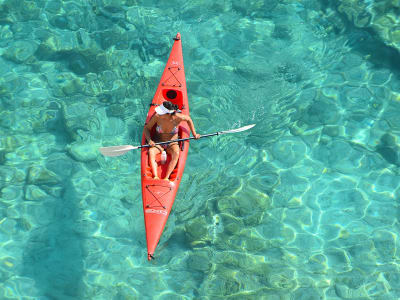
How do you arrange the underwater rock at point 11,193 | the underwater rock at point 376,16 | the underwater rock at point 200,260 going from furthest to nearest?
the underwater rock at point 376,16
the underwater rock at point 11,193
the underwater rock at point 200,260

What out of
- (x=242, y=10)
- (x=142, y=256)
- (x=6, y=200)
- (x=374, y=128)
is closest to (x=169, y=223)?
(x=142, y=256)

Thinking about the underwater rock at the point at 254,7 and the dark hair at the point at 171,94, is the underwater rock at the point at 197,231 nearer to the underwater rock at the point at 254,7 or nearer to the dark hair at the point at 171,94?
the dark hair at the point at 171,94

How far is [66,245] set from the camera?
23.6 ft

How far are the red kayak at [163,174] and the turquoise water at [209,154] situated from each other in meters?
0.55

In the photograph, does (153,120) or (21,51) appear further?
(21,51)

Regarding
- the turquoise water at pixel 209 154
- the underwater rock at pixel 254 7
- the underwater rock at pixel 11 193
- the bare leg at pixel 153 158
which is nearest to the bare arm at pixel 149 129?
the bare leg at pixel 153 158

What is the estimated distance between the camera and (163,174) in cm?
714

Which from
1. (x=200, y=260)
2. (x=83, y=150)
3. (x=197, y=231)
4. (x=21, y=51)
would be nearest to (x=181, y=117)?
(x=197, y=231)

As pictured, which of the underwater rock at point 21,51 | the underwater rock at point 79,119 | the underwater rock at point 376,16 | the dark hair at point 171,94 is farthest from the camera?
the underwater rock at point 21,51

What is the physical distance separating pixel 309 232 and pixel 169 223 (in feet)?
7.53

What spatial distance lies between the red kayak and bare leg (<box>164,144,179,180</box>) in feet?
0.26

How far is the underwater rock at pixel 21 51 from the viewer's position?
9273mm

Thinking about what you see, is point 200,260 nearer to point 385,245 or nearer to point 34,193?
point 385,245

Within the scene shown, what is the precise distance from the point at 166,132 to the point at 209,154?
3.73 feet
